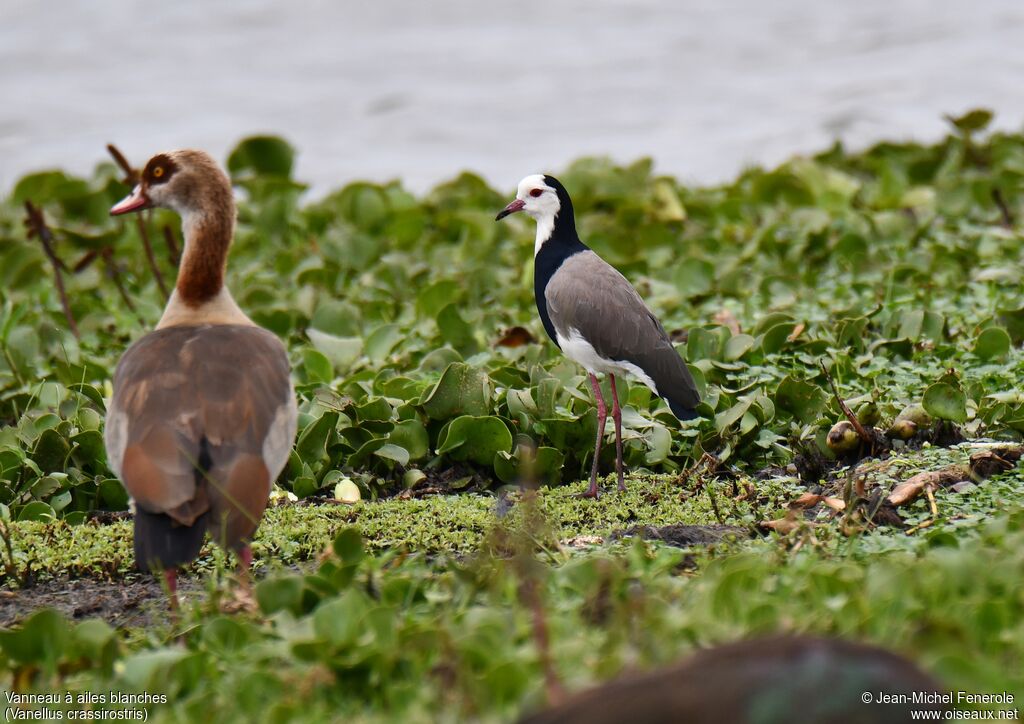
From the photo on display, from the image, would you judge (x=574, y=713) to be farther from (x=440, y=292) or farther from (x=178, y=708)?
(x=440, y=292)

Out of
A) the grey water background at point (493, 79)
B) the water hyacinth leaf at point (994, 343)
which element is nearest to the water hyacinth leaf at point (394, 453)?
the water hyacinth leaf at point (994, 343)

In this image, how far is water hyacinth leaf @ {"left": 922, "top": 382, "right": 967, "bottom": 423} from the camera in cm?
545

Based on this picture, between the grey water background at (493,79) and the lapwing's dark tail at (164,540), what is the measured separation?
9.20 metres

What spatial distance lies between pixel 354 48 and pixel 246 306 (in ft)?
33.4

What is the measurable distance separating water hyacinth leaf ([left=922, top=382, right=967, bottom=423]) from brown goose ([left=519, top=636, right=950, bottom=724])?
278 centimetres

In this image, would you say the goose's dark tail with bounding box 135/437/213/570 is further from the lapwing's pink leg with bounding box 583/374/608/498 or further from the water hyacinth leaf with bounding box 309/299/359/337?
the water hyacinth leaf with bounding box 309/299/359/337

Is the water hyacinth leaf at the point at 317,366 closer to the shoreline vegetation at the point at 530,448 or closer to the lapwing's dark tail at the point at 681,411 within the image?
the shoreline vegetation at the point at 530,448

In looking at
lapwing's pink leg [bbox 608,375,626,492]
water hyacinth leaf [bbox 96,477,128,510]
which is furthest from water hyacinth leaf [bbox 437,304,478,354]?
water hyacinth leaf [bbox 96,477,128,510]

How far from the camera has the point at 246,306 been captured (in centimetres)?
787

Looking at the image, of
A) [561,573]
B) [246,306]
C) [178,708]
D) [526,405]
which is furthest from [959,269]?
[178,708]

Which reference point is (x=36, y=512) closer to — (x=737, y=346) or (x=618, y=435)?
(x=618, y=435)

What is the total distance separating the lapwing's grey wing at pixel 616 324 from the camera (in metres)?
5.76

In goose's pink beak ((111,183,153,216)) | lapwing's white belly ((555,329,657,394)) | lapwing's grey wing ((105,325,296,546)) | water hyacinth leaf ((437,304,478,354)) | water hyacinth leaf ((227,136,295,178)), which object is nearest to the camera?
lapwing's grey wing ((105,325,296,546))

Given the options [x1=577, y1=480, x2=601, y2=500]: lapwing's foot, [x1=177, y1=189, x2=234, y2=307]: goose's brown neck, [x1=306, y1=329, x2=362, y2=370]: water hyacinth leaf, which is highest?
[x1=177, y1=189, x2=234, y2=307]: goose's brown neck
